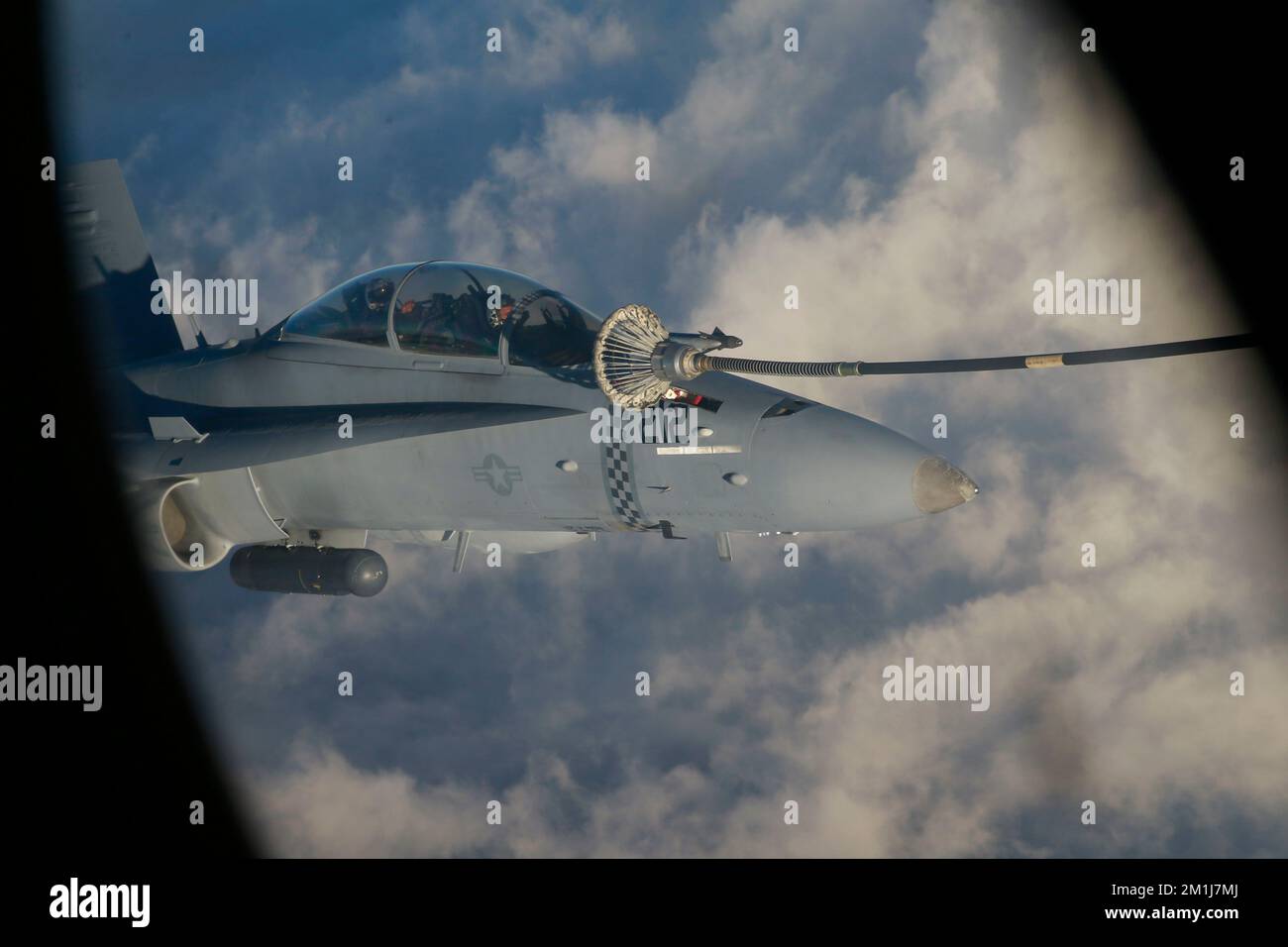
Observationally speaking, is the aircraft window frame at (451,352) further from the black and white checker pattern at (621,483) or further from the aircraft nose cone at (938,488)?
the aircraft nose cone at (938,488)

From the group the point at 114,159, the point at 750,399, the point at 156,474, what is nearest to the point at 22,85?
the point at 114,159

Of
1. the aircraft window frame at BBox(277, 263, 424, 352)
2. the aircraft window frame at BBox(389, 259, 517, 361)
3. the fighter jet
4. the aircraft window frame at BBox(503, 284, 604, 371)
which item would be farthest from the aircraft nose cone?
the aircraft window frame at BBox(277, 263, 424, 352)

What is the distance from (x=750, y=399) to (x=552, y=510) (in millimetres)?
2150

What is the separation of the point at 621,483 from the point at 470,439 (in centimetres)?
158

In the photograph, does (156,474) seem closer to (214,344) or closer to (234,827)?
(214,344)

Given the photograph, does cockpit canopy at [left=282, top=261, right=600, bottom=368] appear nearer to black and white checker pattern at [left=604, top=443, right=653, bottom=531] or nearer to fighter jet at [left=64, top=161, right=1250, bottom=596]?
fighter jet at [left=64, top=161, right=1250, bottom=596]

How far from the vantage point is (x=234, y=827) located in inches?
760

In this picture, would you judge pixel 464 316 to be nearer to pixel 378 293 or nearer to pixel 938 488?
pixel 378 293

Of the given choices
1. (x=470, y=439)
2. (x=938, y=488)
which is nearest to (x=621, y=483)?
(x=470, y=439)

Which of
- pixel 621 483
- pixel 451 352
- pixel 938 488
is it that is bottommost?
pixel 938 488

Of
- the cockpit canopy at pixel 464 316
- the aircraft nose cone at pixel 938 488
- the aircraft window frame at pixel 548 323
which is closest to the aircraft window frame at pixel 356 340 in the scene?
the cockpit canopy at pixel 464 316

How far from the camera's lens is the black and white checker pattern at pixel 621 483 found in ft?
35.4

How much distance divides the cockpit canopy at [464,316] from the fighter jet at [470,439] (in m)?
0.02

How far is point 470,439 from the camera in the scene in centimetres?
1152
